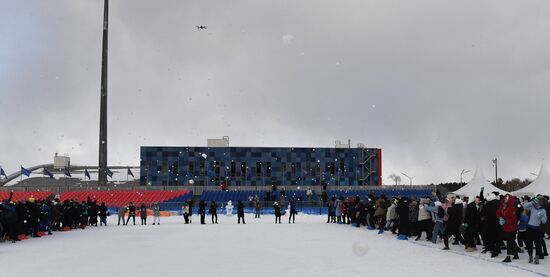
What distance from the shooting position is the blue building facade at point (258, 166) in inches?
3147

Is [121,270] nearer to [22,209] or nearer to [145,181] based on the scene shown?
[22,209]

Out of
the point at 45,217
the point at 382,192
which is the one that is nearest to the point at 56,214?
the point at 45,217

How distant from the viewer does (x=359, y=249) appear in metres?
18.3

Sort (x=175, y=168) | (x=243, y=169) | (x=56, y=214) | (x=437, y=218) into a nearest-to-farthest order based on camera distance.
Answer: (x=437, y=218) → (x=56, y=214) → (x=175, y=168) → (x=243, y=169)

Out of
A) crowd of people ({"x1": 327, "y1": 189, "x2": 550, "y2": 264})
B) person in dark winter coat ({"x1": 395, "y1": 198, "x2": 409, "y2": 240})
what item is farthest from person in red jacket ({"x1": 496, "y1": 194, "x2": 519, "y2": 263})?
person in dark winter coat ({"x1": 395, "y1": 198, "x2": 409, "y2": 240})

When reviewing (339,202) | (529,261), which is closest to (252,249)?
(529,261)

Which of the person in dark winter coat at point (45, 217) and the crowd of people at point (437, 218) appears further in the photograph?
the person in dark winter coat at point (45, 217)

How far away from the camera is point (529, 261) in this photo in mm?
14703

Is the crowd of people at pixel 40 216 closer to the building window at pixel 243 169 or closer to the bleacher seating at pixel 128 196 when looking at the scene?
the bleacher seating at pixel 128 196

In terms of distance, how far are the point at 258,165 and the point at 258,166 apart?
0.14 metres

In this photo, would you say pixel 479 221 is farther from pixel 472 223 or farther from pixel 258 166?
pixel 258 166

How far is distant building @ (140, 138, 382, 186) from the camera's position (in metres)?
79.9

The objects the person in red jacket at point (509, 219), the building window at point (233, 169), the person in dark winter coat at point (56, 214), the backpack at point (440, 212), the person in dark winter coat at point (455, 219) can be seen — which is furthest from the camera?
the building window at point (233, 169)

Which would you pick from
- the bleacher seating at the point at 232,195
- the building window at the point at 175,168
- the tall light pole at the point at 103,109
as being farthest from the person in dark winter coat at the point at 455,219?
the building window at the point at 175,168
